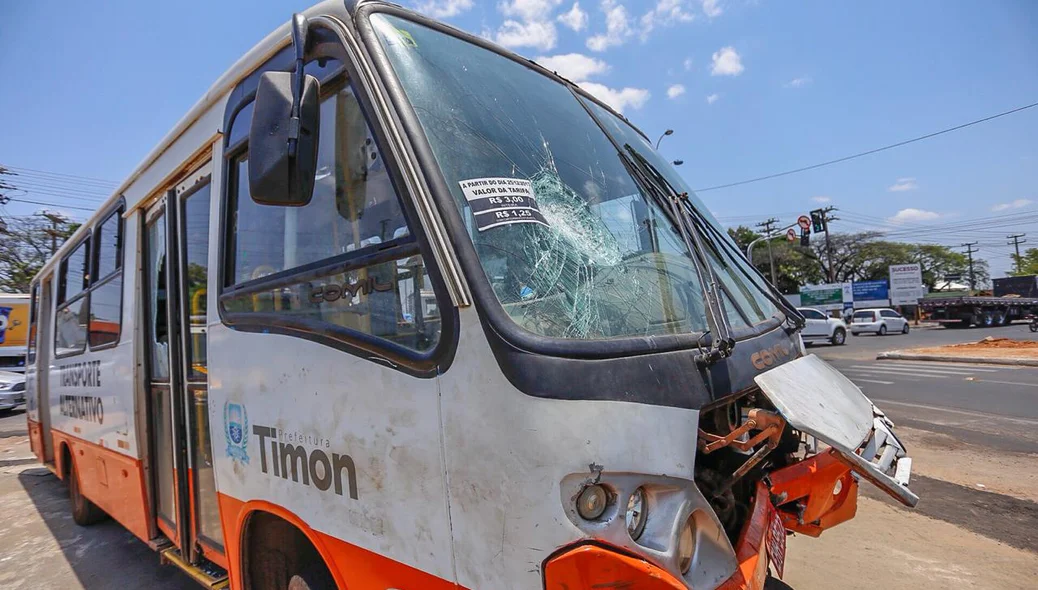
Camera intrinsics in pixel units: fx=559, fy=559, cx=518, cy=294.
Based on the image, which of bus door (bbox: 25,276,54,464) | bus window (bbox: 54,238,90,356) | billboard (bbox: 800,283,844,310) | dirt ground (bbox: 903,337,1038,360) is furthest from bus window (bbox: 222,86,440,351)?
billboard (bbox: 800,283,844,310)

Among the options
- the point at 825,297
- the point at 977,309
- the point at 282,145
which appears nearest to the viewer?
the point at 282,145

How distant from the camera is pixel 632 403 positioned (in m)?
1.54

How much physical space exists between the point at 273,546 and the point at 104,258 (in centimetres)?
346

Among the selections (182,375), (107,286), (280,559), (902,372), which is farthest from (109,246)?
(902,372)

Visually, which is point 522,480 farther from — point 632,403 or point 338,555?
point 338,555

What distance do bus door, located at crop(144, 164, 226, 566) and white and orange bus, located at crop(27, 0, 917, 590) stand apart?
0.09 m

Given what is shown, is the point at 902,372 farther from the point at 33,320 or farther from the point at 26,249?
the point at 26,249

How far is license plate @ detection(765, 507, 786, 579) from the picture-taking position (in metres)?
1.92

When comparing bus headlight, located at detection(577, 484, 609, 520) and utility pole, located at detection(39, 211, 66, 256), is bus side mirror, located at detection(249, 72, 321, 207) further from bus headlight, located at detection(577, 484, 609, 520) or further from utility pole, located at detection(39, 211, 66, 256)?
utility pole, located at detection(39, 211, 66, 256)

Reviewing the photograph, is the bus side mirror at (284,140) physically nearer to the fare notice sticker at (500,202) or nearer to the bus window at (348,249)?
the bus window at (348,249)

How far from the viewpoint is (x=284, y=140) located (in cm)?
178

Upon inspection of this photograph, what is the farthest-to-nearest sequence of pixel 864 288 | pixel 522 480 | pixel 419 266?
1. pixel 864 288
2. pixel 419 266
3. pixel 522 480

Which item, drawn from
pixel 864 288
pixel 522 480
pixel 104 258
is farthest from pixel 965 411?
pixel 864 288

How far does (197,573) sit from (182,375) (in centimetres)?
109
